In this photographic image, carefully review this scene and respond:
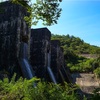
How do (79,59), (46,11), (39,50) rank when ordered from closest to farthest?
(46,11) → (39,50) → (79,59)

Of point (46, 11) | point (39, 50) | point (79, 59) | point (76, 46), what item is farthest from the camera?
point (76, 46)

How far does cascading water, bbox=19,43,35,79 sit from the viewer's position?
11.2m

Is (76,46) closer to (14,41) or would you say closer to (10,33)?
(10,33)

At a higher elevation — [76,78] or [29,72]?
[29,72]

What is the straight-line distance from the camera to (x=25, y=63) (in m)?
11.6

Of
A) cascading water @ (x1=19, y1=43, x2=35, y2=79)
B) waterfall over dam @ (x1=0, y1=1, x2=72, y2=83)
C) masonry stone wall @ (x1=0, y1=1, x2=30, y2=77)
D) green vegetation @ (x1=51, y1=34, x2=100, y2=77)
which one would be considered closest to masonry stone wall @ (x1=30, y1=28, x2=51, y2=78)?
waterfall over dam @ (x1=0, y1=1, x2=72, y2=83)

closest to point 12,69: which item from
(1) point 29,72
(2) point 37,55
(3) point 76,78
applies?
(1) point 29,72

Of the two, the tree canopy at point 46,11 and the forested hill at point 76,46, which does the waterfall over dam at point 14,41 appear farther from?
the forested hill at point 76,46

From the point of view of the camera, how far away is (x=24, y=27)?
1235 centimetres

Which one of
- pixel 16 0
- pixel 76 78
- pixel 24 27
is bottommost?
pixel 76 78

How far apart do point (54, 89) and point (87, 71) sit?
75.2ft

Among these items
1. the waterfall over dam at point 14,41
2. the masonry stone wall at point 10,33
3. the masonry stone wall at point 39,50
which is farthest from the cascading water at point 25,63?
the masonry stone wall at point 39,50

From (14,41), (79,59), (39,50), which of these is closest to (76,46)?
(79,59)

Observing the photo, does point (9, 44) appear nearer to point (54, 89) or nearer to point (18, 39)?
point (18, 39)
